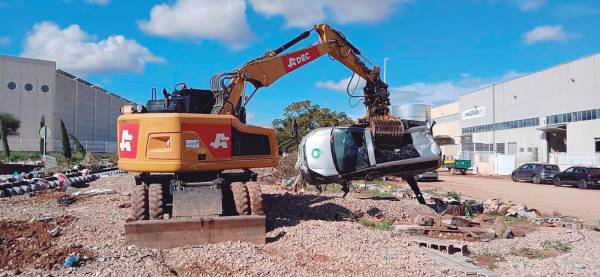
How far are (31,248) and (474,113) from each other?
203ft

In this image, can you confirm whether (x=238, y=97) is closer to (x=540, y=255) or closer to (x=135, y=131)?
(x=135, y=131)

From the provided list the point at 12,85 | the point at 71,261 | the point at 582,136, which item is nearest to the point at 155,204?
the point at 71,261

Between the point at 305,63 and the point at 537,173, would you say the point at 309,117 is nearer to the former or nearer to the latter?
the point at 537,173

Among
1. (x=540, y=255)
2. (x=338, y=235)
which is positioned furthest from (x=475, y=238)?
(x=338, y=235)

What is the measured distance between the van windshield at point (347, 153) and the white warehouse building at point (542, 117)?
3346 centimetres

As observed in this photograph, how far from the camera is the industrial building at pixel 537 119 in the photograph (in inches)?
1689

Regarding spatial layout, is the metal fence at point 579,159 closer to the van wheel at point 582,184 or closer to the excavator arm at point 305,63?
the van wheel at point 582,184

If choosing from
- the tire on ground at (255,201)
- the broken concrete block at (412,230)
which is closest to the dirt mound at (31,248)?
the tire on ground at (255,201)

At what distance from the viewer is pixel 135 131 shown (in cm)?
891

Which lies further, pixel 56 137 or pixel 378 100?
pixel 56 137

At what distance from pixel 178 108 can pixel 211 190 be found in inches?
70.9

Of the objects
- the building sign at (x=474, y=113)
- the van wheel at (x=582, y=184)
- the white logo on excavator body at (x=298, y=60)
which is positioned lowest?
the van wheel at (x=582, y=184)

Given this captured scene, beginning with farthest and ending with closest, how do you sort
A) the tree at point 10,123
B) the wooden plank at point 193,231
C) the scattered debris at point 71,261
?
the tree at point 10,123
the wooden plank at point 193,231
the scattered debris at point 71,261

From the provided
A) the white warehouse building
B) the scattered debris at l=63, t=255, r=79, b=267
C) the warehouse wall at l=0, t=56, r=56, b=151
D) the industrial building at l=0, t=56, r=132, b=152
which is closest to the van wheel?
the white warehouse building
